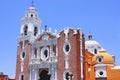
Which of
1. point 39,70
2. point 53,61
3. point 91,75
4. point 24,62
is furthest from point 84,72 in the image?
point 24,62

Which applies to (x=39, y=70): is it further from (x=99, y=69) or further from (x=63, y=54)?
(x=99, y=69)

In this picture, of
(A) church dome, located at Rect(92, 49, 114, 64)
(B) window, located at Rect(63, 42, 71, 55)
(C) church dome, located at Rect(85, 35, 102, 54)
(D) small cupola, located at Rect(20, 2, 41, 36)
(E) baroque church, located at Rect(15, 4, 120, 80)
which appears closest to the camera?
(E) baroque church, located at Rect(15, 4, 120, 80)

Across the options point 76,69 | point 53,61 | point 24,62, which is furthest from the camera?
point 24,62

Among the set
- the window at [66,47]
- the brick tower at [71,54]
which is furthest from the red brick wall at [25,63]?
the window at [66,47]

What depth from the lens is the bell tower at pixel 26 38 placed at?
41.6 metres

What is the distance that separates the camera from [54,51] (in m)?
39.1

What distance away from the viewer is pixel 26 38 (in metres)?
42.6

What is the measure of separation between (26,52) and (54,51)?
5.38 meters

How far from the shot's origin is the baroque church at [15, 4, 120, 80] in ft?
120

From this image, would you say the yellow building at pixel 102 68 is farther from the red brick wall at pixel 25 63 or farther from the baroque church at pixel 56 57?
the red brick wall at pixel 25 63

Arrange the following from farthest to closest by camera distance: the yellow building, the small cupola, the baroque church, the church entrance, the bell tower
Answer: the small cupola < the bell tower < the church entrance < the baroque church < the yellow building

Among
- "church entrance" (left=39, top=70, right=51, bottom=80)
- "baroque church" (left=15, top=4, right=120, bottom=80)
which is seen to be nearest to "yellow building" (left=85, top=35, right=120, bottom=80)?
"baroque church" (left=15, top=4, right=120, bottom=80)

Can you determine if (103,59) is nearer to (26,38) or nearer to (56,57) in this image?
(56,57)

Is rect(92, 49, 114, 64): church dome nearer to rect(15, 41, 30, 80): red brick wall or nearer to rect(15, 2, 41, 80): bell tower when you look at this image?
rect(15, 41, 30, 80): red brick wall
